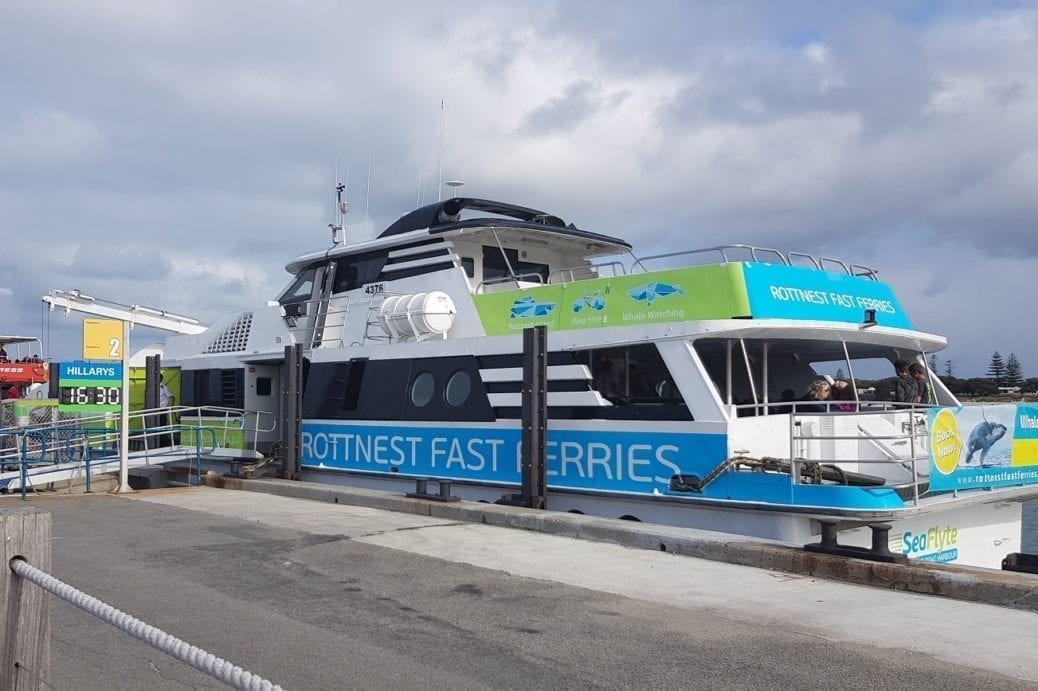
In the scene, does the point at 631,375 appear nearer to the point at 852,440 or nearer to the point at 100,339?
the point at 852,440

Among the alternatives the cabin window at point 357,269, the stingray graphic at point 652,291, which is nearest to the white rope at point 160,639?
the stingray graphic at point 652,291

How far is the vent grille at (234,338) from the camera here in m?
16.9

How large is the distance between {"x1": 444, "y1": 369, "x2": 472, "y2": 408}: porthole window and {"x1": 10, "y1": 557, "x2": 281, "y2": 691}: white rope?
9148 millimetres

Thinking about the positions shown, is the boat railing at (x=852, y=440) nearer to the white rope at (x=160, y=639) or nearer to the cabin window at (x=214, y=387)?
the white rope at (x=160, y=639)

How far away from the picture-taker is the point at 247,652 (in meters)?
5.15

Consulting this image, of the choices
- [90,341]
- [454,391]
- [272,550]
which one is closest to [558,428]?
[454,391]

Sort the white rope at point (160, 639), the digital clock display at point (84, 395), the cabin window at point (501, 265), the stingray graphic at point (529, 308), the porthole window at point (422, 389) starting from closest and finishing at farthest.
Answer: the white rope at point (160, 639) < the stingray graphic at point (529, 308) < the porthole window at point (422, 389) < the cabin window at point (501, 265) < the digital clock display at point (84, 395)

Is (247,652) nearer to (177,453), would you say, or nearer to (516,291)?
(516,291)

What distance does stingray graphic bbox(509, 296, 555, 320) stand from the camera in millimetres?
11703

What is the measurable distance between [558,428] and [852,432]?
3.37 m

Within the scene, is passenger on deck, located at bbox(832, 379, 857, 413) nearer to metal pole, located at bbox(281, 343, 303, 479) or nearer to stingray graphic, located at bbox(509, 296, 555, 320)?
stingray graphic, located at bbox(509, 296, 555, 320)

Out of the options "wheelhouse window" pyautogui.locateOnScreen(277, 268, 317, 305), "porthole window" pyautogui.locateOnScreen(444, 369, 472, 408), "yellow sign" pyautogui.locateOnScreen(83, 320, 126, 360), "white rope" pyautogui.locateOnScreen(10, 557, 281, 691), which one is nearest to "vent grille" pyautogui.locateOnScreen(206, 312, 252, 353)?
"wheelhouse window" pyautogui.locateOnScreen(277, 268, 317, 305)

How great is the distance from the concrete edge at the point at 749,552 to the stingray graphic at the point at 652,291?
2674 millimetres

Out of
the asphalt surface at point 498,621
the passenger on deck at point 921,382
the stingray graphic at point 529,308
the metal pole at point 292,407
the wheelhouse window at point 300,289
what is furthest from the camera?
the wheelhouse window at point 300,289
